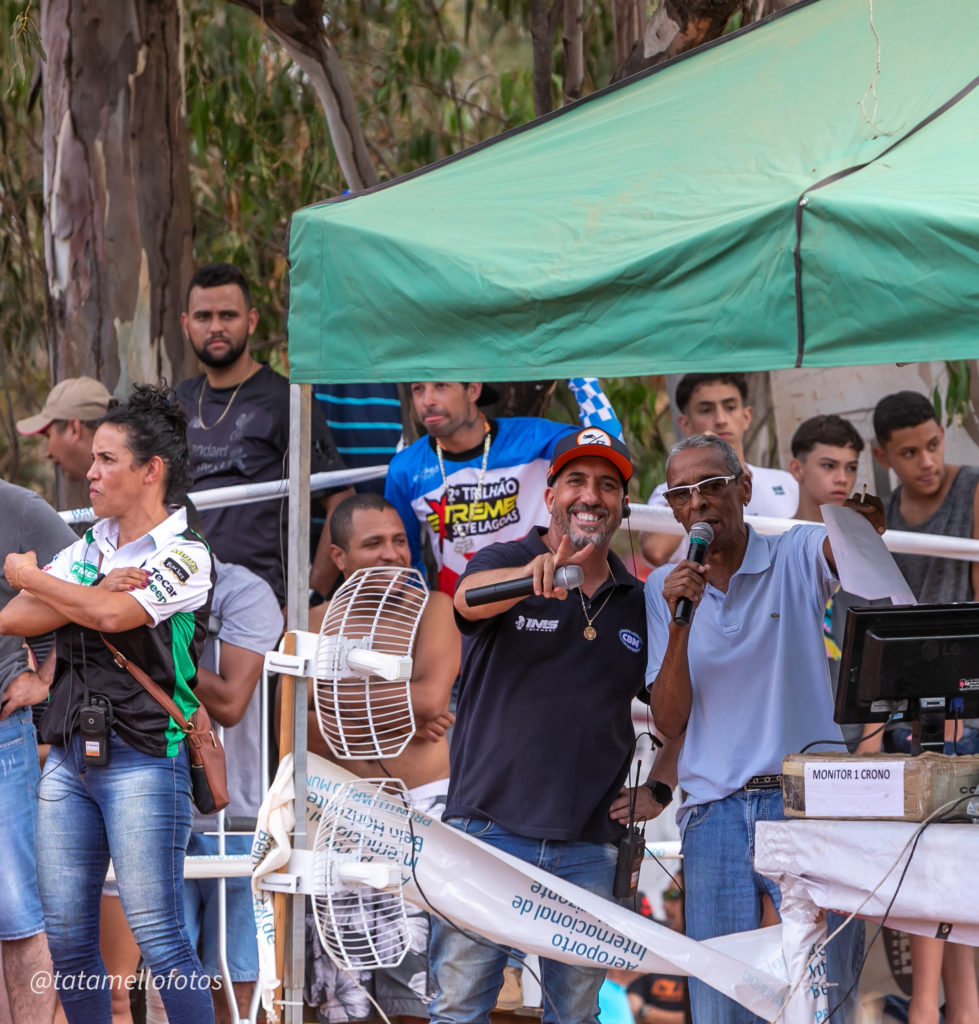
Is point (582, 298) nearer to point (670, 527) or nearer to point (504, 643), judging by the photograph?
Answer: point (504, 643)

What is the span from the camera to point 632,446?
10234mm

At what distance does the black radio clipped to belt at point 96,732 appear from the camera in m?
4.31

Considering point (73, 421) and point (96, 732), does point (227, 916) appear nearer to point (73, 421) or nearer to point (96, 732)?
point (96, 732)

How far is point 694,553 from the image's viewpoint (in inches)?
153

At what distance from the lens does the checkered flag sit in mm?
5820

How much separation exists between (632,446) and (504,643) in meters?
6.16

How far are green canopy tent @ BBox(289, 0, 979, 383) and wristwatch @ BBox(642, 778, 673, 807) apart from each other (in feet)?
4.25

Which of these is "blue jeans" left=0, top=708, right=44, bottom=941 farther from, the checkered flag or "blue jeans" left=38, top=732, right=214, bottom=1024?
the checkered flag

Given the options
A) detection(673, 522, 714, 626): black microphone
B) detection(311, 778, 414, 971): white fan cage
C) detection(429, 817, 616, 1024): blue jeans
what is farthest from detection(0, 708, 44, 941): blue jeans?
detection(673, 522, 714, 626): black microphone

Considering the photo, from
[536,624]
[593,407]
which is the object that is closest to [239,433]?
[593,407]

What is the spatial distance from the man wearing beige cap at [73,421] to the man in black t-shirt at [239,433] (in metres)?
0.39

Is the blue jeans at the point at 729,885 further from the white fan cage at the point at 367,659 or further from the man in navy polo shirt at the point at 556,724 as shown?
the white fan cage at the point at 367,659

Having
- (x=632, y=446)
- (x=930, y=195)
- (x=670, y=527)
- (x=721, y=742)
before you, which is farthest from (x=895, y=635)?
(x=632, y=446)

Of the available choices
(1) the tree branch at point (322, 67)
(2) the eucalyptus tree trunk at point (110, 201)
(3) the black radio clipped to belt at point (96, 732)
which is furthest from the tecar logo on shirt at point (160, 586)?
(1) the tree branch at point (322, 67)
